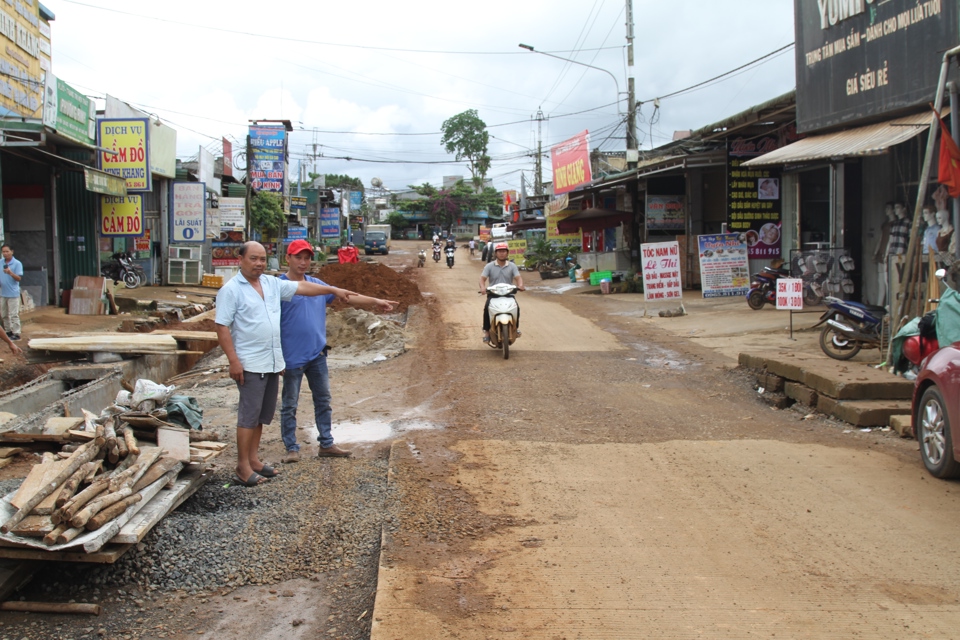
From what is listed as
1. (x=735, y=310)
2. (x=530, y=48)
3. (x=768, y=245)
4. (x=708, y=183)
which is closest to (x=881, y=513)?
(x=735, y=310)

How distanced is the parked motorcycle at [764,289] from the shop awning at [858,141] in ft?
11.2

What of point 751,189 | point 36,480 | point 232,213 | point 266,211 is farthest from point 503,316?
point 266,211

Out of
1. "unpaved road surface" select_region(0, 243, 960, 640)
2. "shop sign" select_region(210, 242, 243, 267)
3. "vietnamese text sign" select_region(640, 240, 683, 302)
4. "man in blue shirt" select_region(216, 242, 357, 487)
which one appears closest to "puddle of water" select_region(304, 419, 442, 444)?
"unpaved road surface" select_region(0, 243, 960, 640)

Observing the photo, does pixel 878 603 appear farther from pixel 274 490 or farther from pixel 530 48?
pixel 530 48

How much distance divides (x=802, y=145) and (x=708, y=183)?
10329 millimetres

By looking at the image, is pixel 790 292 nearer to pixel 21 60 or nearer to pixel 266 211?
pixel 21 60

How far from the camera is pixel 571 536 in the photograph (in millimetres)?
4688

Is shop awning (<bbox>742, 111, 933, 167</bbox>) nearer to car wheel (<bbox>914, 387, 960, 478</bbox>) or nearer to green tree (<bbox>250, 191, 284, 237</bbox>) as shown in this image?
car wheel (<bbox>914, 387, 960, 478</bbox>)

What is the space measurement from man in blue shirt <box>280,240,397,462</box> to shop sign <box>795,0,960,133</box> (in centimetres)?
896

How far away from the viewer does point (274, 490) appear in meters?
5.54

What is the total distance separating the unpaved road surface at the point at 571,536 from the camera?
373 centimetres

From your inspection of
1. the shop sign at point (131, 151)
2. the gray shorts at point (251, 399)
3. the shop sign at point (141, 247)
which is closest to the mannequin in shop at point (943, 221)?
the gray shorts at point (251, 399)

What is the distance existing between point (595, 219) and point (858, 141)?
53.9ft

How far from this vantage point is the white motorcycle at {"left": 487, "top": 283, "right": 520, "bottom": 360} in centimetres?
1188
